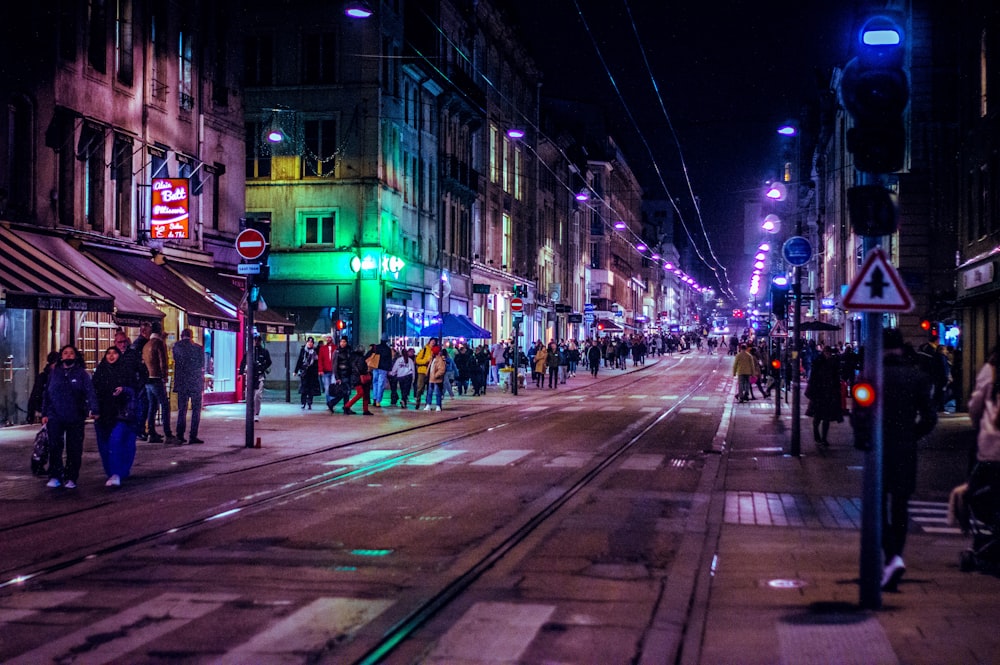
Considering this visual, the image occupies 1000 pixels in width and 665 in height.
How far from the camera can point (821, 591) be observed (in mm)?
7988

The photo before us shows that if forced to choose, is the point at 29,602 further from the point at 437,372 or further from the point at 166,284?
the point at 437,372

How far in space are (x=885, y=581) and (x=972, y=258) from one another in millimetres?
22237

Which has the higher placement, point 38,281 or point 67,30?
point 67,30

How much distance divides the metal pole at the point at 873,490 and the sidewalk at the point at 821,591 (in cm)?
16

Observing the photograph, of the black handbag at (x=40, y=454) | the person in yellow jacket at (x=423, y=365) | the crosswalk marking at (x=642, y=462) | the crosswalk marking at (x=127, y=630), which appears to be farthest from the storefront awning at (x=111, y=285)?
the crosswalk marking at (x=127, y=630)

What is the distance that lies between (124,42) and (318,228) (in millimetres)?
16438

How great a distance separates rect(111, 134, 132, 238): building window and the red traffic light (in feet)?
70.7

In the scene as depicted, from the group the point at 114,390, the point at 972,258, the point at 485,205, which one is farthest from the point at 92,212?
the point at 485,205

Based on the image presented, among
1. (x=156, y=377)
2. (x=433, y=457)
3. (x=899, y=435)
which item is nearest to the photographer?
(x=899, y=435)

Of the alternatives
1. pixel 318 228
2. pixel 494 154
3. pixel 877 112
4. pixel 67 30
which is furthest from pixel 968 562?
pixel 494 154

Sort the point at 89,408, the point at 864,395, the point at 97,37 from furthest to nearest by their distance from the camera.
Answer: the point at 97,37
the point at 89,408
the point at 864,395

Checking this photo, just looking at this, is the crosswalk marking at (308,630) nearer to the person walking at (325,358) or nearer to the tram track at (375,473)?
the tram track at (375,473)

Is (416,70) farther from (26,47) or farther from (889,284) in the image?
(889,284)

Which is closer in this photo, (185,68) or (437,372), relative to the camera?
(437,372)
